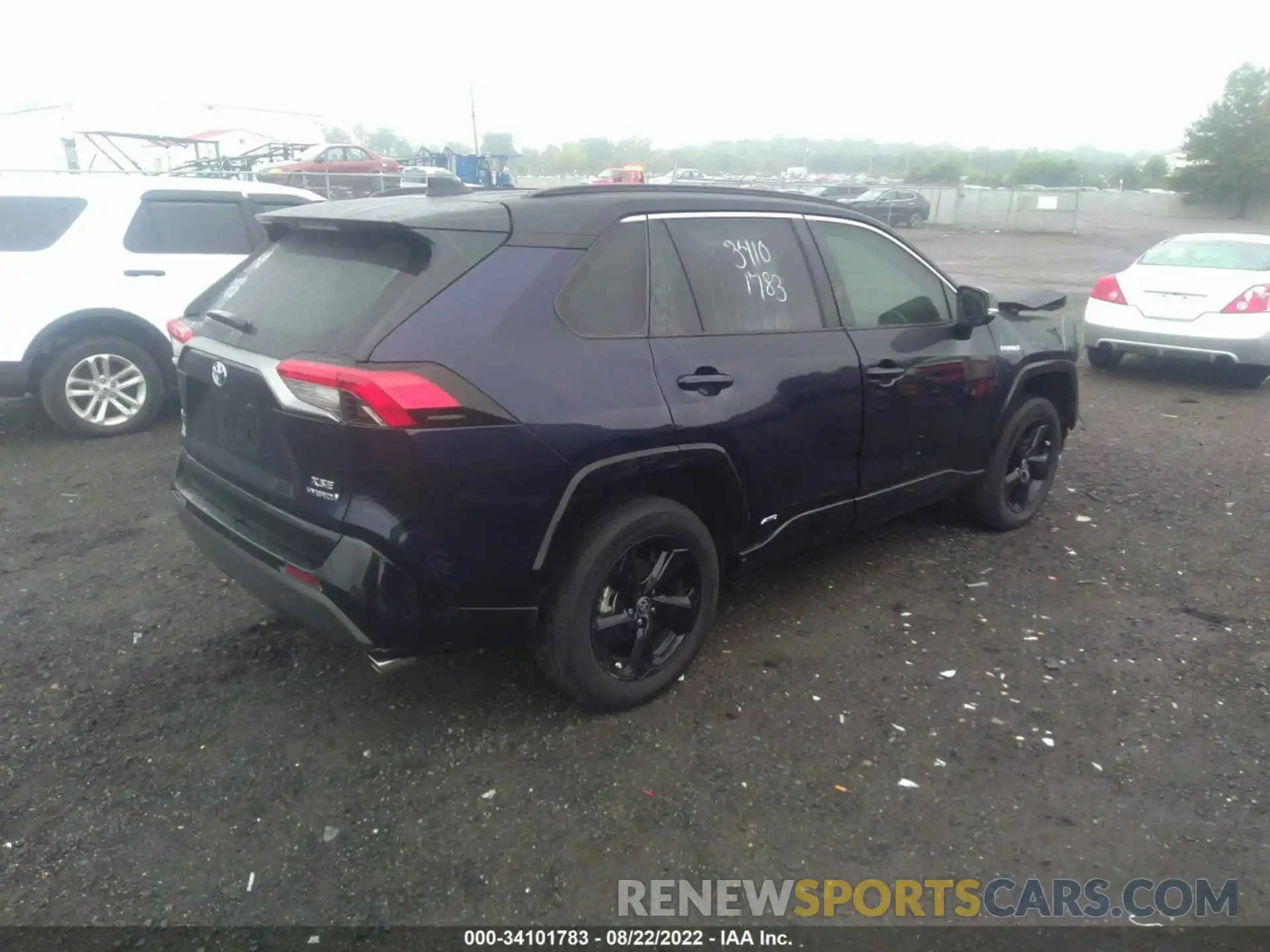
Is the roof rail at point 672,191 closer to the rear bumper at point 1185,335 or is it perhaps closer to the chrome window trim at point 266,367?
the chrome window trim at point 266,367

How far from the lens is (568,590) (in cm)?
310

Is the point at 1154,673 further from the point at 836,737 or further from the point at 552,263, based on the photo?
the point at 552,263

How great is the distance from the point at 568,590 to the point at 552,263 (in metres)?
1.08

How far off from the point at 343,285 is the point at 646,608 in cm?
152

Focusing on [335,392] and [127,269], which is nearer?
[335,392]

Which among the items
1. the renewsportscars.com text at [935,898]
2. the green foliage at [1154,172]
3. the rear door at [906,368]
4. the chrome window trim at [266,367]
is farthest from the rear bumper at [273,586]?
the green foliage at [1154,172]

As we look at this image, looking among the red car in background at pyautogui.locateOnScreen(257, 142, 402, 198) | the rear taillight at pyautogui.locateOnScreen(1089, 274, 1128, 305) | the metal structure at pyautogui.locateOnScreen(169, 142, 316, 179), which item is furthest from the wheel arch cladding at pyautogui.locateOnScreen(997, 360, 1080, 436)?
the red car in background at pyautogui.locateOnScreen(257, 142, 402, 198)

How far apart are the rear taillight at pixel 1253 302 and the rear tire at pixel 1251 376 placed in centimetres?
50

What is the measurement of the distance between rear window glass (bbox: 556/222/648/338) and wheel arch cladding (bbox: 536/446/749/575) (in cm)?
45

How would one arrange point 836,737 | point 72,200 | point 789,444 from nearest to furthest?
point 836,737
point 789,444
point 72,200

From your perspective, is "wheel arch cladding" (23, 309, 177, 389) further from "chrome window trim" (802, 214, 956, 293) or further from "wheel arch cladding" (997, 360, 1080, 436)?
"wheel arch cladding" (997, 360, 1080, 436)

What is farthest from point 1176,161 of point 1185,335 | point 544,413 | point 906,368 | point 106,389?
point 544,413

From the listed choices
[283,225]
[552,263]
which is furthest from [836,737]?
[283,225]

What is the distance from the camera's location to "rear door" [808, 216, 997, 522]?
404 cm
